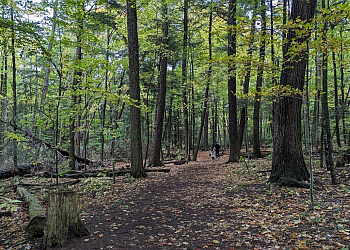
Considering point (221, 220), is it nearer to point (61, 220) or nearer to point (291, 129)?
point (61, 220)

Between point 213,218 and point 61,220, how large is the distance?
3042 mm

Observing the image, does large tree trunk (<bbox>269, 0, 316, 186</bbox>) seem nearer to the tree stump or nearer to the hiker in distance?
the tree stump

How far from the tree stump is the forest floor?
168 millimetres

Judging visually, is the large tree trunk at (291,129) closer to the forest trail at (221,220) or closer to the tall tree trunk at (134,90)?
the forest trail at (221,220)

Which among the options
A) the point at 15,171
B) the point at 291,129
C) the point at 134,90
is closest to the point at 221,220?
the point at 291,129

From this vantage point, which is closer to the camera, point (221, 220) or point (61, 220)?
point (61, 220)

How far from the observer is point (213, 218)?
4.86 meters

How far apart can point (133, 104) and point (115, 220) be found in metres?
4.85

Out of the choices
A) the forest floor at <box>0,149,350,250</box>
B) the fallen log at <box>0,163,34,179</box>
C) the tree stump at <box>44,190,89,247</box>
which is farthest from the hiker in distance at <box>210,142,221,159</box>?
the tree stump at <box>44,190,89,247</box>

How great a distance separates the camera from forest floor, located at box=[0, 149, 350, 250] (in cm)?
359

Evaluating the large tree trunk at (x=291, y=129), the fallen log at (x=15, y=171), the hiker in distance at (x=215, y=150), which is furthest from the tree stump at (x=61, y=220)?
the hiker in distance at (x=215, y=150)

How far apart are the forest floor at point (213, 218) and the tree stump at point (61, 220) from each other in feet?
0.55

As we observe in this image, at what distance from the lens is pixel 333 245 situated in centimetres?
306

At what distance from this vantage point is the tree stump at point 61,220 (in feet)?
12.5
